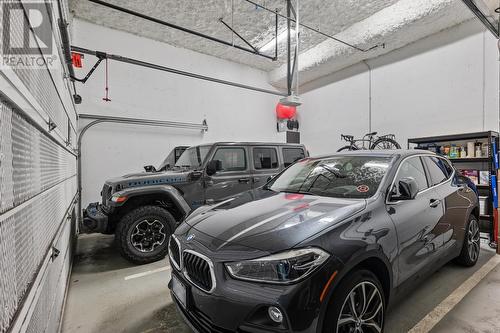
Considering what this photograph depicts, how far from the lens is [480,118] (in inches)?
202

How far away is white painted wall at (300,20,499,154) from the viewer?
16.9 ft

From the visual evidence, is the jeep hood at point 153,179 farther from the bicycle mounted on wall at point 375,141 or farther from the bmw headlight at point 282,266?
the bicycle mounted on wall at point 375,141

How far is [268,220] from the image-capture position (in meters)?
1.79

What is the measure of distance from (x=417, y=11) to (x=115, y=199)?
652 centimetres

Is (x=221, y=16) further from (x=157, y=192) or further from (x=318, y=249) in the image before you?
(x=318, y=249)

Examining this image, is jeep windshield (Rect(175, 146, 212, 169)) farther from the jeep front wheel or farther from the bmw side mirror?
the bmw side mirror

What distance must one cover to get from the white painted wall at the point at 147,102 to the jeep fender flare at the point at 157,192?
295 centimetres

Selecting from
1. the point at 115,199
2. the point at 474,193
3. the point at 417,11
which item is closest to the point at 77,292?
the point at 115,199

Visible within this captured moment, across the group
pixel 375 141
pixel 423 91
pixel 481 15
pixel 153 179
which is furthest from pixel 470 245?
pixel 423 91

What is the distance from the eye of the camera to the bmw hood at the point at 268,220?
1.55 metres

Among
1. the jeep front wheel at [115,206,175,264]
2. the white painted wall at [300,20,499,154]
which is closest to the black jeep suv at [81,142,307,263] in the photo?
the jeep front wheel at [115,206,175,264]

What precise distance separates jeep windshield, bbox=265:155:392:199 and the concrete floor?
112 centimetres

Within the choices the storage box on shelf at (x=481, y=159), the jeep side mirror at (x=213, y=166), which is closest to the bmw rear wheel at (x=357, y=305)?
the jeep side mirror at (x=213, y=166)

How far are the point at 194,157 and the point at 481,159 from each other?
5.06 meters
